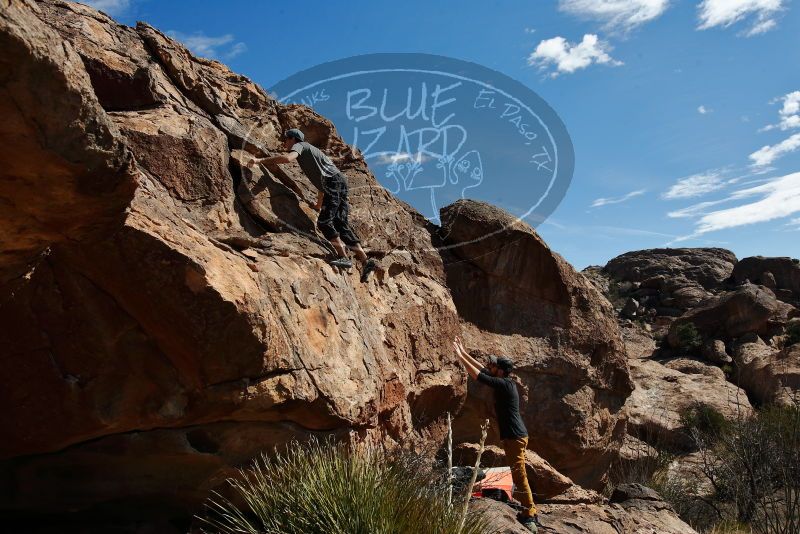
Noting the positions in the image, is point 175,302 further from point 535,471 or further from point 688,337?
point 688,337

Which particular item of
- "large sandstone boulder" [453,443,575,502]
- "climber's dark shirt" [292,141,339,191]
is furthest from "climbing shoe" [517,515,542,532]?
"climber's dark shirt" [292,141,339,191]

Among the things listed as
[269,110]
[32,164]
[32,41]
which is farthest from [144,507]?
[269,110]

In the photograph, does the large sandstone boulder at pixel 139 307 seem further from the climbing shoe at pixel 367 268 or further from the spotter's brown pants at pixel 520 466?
the spotter's brown pants at pixel 520 466

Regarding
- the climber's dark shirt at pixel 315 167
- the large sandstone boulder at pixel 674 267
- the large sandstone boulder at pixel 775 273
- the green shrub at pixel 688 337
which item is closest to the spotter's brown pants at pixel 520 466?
the climber's dark shirt at pixel 315 167

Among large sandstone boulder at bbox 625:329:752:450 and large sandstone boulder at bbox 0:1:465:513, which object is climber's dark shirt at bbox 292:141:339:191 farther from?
large sandstone boulder at bbox 625:329:752:450

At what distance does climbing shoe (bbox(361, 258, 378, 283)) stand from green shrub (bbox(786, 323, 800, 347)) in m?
26.8

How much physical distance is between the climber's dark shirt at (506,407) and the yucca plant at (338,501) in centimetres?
183

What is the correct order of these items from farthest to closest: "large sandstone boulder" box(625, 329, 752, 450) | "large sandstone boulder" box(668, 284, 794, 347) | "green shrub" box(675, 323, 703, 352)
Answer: "large sandstone boulder" box(668, 284, 794, 347)
"green shrub" box(675, 323, 703, 352)
"large sandstone boulder" box(625, 329, 752, 450)

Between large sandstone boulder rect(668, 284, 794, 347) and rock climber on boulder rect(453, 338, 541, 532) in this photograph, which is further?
large sandstone boulder rect(668, 284, 794, 347)

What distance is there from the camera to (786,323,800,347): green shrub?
29.0 m

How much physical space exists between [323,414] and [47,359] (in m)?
2.29

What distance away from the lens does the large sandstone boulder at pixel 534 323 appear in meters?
11.4

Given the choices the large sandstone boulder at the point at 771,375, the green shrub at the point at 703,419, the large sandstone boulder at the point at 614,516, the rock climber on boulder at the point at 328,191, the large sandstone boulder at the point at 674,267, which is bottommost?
the large sandstone boulder at the point at 614,516

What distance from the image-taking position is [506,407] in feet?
23.5
